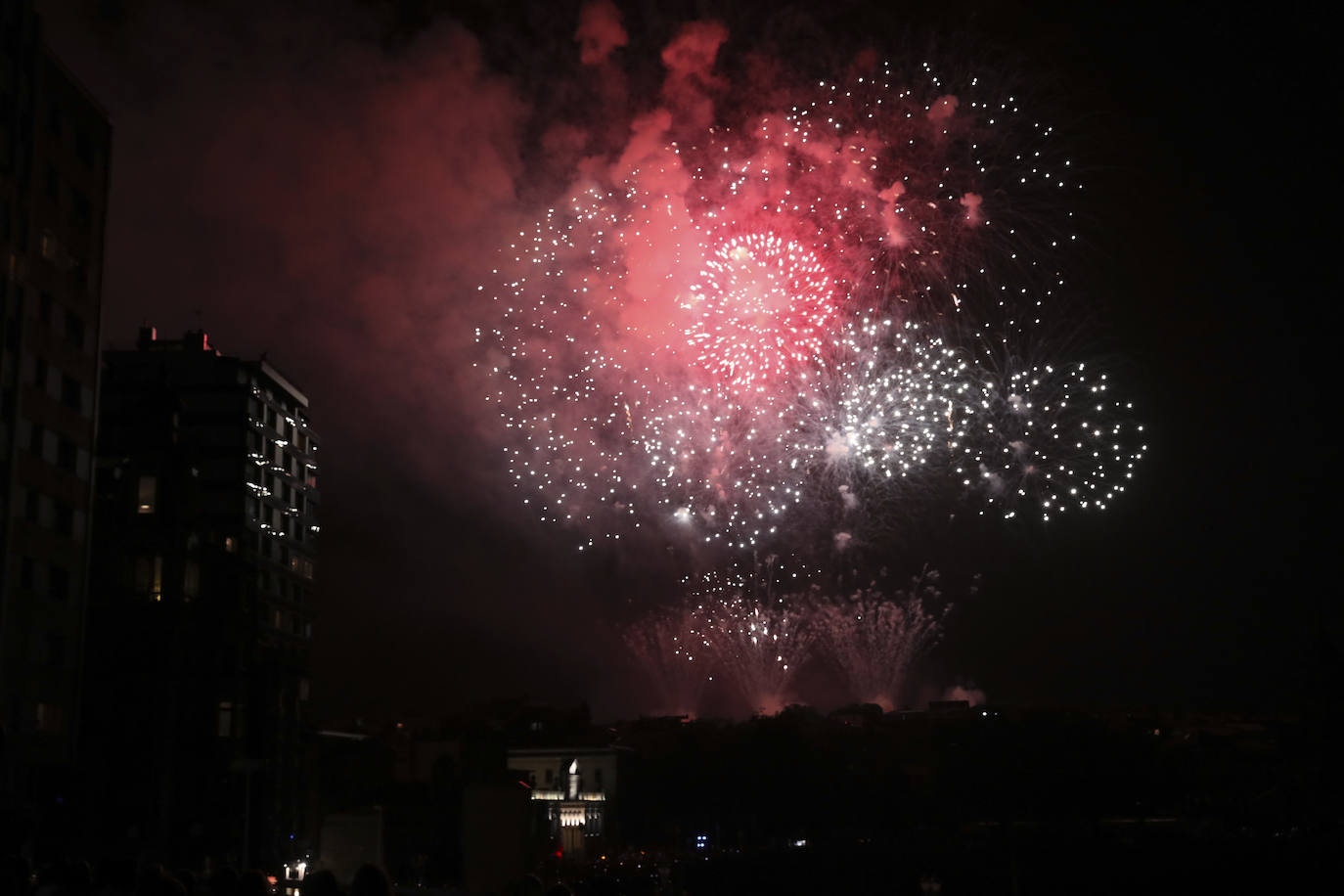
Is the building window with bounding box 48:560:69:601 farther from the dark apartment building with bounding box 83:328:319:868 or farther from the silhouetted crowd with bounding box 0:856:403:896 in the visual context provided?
the silhouetted crowd with bounding box 0:856:403:896

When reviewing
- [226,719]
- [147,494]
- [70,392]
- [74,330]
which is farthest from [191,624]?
[74,330]

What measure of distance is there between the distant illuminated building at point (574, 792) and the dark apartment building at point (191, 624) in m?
25.0

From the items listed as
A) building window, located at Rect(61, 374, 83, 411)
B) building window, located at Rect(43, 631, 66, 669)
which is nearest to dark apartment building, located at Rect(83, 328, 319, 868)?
building window, located at Rect(43, 631, 66, 669)

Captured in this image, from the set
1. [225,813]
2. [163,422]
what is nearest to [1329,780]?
[225,813]

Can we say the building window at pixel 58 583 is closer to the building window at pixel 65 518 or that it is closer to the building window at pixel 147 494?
the building window at pixel 65 518

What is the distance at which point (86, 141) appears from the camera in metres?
28.9

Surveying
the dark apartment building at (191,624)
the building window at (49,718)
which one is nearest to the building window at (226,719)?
the dark apartment building at (191,624)

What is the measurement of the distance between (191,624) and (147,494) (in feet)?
17.0

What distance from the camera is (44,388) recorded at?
1057 inches

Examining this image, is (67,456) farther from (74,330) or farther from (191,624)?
(191,624)

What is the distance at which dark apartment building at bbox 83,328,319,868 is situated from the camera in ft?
138

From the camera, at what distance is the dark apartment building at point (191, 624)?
42.0m

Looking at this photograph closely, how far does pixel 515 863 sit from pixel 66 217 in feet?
64.5

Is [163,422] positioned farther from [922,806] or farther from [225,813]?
[922,806]
